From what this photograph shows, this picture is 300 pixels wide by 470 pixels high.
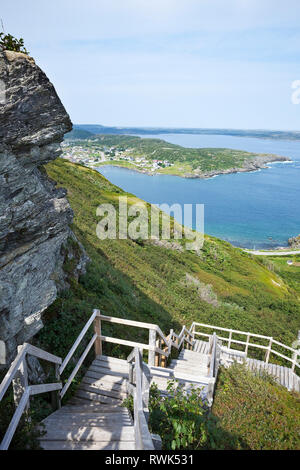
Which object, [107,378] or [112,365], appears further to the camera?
[112,365]

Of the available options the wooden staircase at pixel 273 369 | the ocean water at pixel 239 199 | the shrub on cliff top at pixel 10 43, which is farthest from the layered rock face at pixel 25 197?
the ocean water at pixel 239 199

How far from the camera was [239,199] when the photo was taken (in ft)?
456

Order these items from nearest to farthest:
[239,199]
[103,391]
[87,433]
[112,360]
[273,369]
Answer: [87,433], [103,391], [112,360], [273,369], [239,199]

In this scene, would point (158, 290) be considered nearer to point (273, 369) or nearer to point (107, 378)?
point (273, 369)

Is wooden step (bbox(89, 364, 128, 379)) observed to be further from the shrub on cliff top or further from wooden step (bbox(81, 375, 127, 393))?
the shrub on cliff top

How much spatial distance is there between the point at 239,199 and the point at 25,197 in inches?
5561

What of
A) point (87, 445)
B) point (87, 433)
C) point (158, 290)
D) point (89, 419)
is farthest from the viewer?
point (158, 290)

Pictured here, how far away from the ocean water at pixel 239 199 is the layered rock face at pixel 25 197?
84933 millimetres

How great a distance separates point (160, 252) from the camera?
92.5ft

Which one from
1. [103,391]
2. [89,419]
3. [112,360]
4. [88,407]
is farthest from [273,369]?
[89,419]

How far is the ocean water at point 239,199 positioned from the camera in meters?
99.8

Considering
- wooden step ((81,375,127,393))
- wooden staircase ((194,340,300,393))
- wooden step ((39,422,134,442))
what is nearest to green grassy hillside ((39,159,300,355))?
wooden step ((81,375,127,393))

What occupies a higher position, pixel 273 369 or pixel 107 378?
pixel 107 378

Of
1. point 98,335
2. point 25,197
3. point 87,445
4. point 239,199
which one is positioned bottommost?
point 239,199
